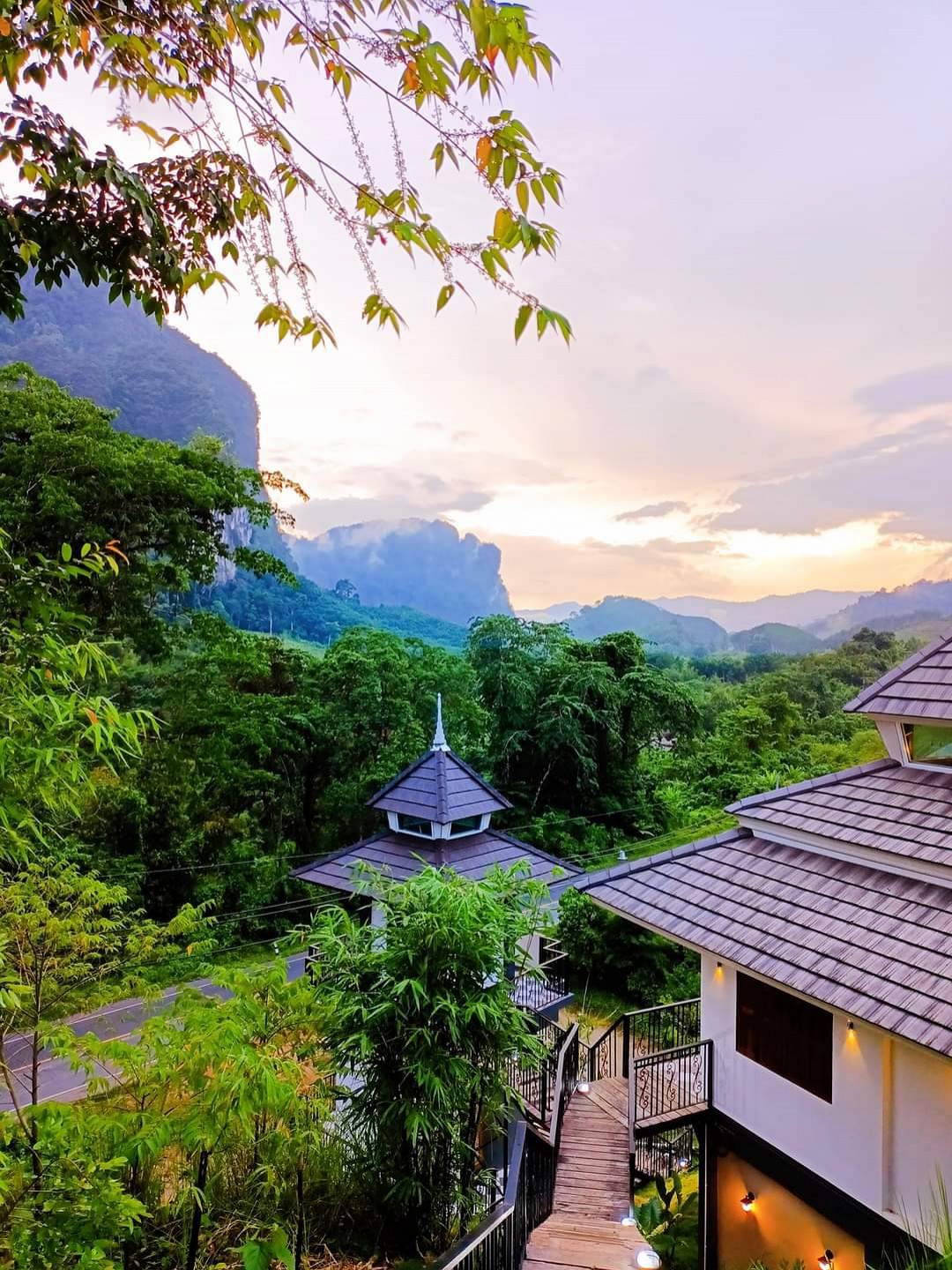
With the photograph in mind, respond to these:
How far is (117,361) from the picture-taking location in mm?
40875

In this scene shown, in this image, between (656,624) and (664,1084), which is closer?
(664,1084)

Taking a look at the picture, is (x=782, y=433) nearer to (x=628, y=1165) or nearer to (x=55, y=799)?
(x=628, y=1165)

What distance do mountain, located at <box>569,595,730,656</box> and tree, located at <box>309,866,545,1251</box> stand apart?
63.1 meters

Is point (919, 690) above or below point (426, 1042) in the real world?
above

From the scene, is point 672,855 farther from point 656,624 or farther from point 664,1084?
point 656,624

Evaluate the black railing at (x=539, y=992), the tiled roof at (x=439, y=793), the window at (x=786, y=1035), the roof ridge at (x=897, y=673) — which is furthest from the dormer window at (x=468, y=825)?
the roof ridge at (x=897, y=673)

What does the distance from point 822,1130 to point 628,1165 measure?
193cm

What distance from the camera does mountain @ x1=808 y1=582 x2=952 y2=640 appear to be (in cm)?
4681

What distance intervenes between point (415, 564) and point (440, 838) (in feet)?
270

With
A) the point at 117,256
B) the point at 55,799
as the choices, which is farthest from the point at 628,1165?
the point at 117,256

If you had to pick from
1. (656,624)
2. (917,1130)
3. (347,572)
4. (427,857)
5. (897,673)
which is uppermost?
(347,572)

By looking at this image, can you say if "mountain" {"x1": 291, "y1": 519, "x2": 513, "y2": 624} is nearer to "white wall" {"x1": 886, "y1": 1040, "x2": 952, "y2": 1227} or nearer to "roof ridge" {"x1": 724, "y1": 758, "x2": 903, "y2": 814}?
"roof ridge" {"x1": 724, "y1": 758, "x2": 903, "y2": 814}

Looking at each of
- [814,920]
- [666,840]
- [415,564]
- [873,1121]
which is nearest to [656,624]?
[415,564]

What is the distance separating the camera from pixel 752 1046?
7.12 m
